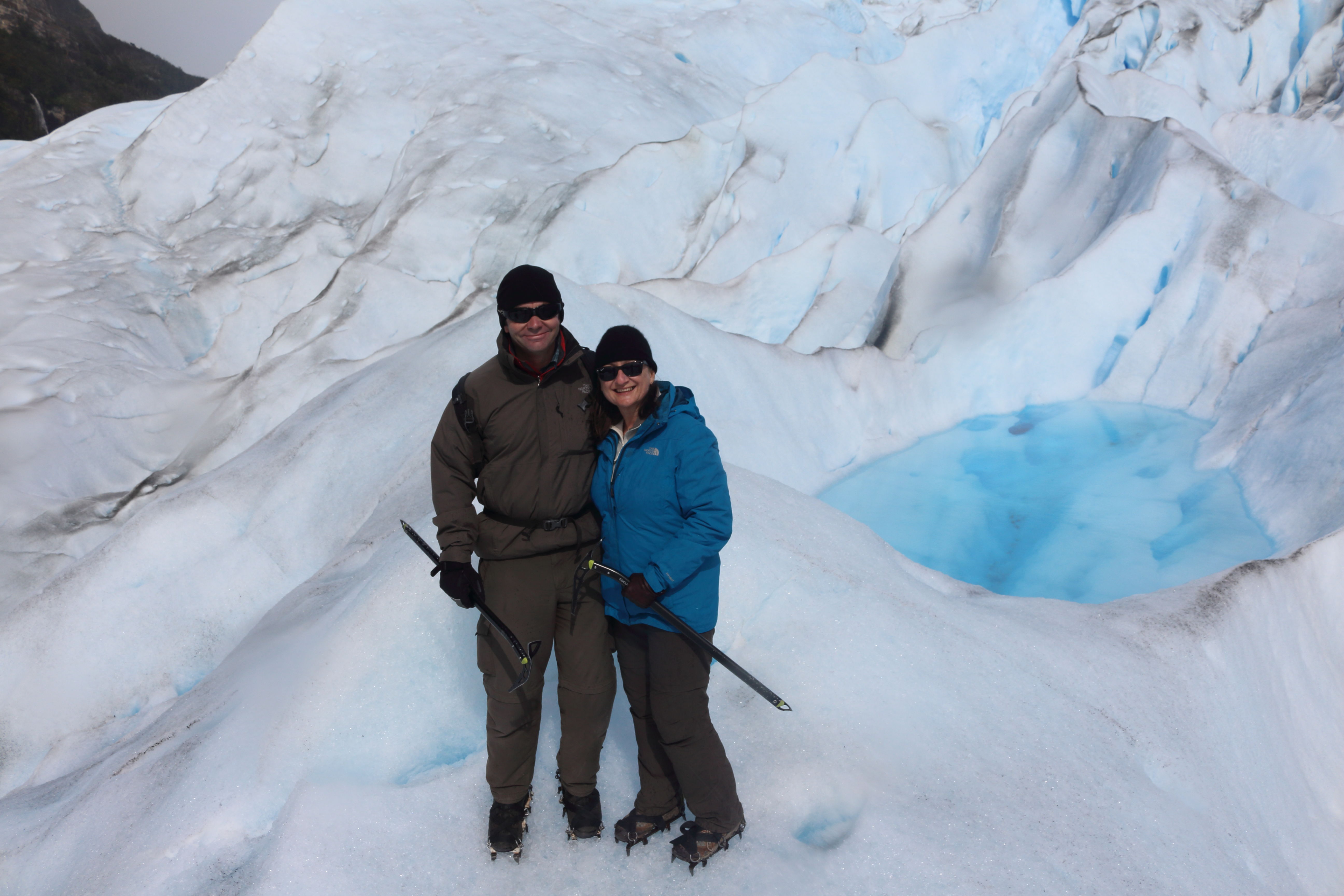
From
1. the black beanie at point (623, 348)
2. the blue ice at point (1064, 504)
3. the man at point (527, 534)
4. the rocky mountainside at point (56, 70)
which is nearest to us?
the black beanie at point (623, 348)

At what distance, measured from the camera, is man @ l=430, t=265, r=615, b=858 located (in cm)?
209

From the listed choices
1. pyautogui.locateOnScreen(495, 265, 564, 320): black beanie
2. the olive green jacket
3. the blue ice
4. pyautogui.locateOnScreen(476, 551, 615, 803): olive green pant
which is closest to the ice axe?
pyautogui.locateOnScreen(476, 551, 615, 803): olive green pant

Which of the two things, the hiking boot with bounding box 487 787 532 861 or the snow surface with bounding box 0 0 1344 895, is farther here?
the snow surface with bounding box 0 0 1344 895

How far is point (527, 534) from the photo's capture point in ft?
7.09

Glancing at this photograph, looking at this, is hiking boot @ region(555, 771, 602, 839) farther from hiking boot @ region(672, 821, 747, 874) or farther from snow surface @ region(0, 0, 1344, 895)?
hiking boot @ region(672, 821, 747, 874)

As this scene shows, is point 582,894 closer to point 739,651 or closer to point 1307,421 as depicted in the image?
point 739,651

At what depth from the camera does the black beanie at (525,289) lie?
2.01 m

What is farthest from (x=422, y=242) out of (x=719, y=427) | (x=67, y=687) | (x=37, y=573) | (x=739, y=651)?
(x=739, y=651)

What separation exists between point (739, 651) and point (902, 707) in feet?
2.07

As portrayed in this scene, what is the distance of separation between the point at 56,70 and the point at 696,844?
44868mm

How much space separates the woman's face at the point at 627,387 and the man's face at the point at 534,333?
21 centimetres

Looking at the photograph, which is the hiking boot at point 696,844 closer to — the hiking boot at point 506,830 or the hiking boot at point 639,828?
the hiking boot at point 639,828

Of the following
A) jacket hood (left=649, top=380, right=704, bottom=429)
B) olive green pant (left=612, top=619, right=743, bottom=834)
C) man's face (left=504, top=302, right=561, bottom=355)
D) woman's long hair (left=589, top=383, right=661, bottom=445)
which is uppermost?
man's face (left=504, top=302, right=561, bottom=355)

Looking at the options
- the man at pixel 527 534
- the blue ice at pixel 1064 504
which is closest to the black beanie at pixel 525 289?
the man at pixel 527 534
